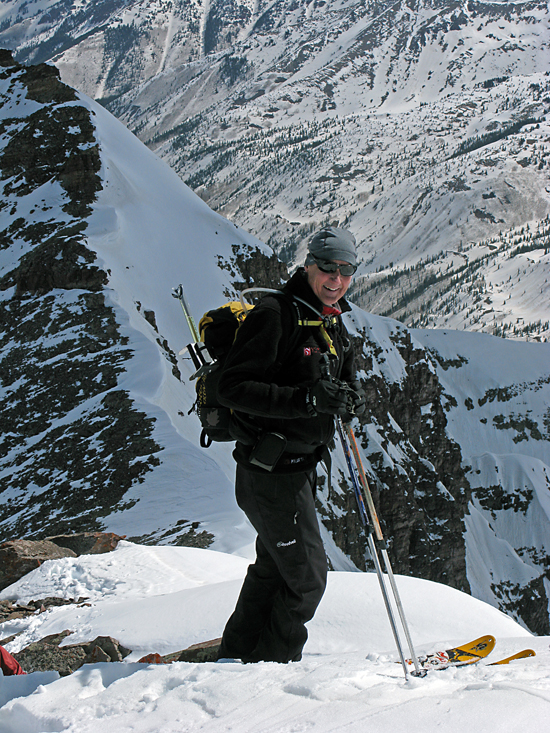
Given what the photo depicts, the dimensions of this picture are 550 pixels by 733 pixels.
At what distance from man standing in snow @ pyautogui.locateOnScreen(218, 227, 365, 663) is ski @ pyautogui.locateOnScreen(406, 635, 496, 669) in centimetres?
79

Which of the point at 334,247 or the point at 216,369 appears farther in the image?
the point at 216,369

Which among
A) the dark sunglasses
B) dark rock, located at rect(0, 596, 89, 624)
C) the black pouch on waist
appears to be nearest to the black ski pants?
the black pouch on waist

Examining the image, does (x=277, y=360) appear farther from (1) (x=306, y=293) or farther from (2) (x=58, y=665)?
(2) (x=58, y=665)

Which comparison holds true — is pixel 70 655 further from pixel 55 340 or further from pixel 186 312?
pixel 55 340

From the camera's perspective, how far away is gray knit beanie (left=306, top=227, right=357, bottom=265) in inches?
155

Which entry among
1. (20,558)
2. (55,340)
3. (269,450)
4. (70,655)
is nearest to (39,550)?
(20,558)

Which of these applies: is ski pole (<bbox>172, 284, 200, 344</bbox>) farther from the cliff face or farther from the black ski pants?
the cliff face

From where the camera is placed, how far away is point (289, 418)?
144 inches

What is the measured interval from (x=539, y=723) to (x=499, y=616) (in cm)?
Answer: 375

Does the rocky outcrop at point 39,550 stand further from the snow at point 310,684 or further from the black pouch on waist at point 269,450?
the black pouch on waist at point 269,450

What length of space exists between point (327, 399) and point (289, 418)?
0.28 meters

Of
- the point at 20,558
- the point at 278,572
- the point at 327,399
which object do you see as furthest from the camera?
the point at 20,558

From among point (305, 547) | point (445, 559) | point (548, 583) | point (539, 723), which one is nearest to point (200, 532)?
point (305, 547)

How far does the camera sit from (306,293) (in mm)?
3982
